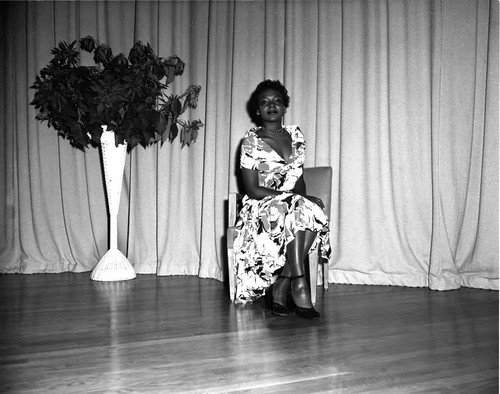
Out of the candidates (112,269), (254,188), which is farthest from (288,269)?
(112,269)

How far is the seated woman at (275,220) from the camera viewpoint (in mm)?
2527

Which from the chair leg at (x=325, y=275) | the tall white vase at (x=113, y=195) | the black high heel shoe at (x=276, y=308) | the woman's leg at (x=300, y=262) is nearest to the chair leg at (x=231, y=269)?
the black high heel shoe at (x=276, y=308)

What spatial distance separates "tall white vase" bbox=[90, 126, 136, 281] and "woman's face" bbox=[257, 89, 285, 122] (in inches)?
40.6

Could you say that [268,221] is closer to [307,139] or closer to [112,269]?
[307,139]

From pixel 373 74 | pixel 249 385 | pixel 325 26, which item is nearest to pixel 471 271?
pixel 373 74

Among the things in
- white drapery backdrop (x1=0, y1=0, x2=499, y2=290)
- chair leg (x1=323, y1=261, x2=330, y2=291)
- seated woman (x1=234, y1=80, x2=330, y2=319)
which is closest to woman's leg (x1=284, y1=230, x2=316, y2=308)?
seated woman (x1=234, y1=80, x2=330, y2=319)

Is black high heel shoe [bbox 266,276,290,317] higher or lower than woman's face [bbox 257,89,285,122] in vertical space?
lower

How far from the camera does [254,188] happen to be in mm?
2773

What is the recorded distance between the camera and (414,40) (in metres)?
3.35

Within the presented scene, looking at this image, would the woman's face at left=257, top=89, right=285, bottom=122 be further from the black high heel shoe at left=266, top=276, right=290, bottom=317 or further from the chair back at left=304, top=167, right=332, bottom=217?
the black high heel shoe at left=266, top=276, right=290, bottom=317

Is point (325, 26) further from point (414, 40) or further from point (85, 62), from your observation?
point (85, 62)

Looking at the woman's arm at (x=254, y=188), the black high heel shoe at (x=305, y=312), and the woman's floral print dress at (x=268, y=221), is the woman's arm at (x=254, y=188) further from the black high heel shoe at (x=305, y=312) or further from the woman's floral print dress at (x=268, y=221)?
the black high heel shoe at (x=305, y=312)

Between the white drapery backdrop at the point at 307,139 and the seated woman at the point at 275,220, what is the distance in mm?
710

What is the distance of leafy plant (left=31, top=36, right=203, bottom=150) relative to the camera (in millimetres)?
3260
